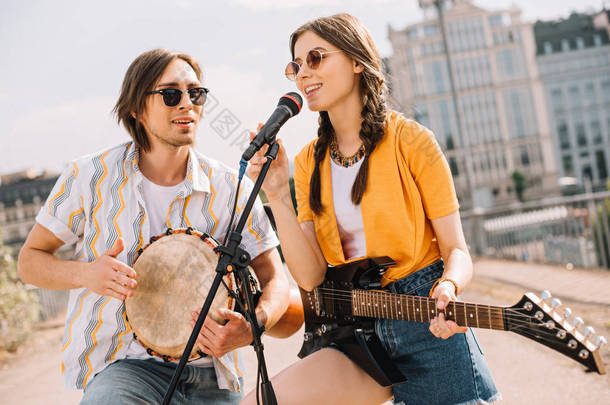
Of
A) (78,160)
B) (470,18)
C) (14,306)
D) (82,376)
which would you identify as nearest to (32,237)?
(78,160)

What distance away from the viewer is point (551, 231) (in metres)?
13.3

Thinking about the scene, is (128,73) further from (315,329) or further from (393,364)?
(393,364)

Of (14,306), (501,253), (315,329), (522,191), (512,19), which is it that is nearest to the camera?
(315,329)

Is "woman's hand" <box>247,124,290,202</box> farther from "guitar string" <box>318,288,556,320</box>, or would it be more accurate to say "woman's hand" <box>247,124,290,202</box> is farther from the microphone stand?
"guitar string" <box>318,288,556,320</box>

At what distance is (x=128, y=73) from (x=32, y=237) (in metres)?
1.02

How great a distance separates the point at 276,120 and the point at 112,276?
106 centimetres

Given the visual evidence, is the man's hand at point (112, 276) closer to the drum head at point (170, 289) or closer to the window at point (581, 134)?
the drum head at point (170, 289)

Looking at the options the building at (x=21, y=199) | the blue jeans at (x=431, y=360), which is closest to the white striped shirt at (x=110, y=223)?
the blue jeans at (x=431, y=360)

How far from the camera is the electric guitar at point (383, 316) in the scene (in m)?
1.74

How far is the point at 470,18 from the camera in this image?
70.7 m

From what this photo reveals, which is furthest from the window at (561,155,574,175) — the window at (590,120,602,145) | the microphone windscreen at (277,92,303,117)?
the microphone windscreen at (277,92,303,117)

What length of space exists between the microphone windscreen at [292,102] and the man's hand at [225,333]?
0.94 metres

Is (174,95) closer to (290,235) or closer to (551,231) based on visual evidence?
(290,235)

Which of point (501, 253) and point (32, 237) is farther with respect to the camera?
point (501, 253)
